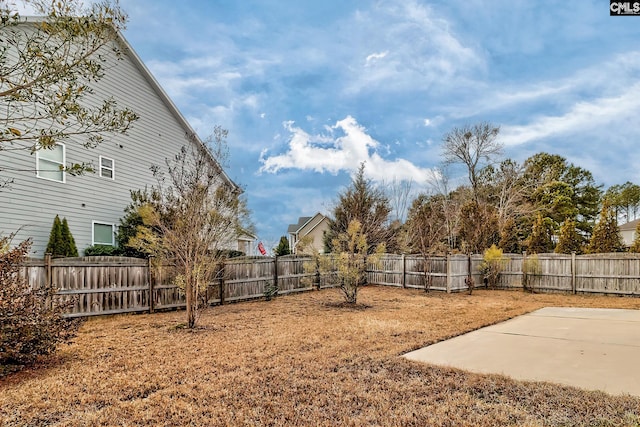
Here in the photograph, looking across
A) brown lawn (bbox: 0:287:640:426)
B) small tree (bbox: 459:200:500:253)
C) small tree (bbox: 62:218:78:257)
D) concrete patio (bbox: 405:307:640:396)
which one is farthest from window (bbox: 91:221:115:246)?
small tree (bbox: 459:200:500:253)

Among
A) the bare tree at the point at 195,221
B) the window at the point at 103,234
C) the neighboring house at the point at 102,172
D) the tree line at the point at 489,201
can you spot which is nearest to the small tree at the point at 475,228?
the tree line at the point at 489,201

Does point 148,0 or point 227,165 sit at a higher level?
point 148,0

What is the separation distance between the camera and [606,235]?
1526cm

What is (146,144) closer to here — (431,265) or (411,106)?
(411,106)

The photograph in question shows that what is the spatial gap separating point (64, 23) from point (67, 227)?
33.0ft

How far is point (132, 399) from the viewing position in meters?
3.82

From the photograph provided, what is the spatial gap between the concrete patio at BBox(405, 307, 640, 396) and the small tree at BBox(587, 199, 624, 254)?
8.40m

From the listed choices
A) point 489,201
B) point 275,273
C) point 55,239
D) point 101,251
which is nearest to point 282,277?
point 275,273

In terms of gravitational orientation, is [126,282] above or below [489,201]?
below

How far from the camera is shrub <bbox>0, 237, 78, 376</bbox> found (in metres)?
4.74

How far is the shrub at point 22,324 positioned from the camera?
4738 mm

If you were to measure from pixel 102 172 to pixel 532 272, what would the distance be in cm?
1712

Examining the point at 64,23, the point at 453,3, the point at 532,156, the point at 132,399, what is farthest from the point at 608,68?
the point at 532,156

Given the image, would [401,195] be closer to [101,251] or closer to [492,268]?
[492,268]
